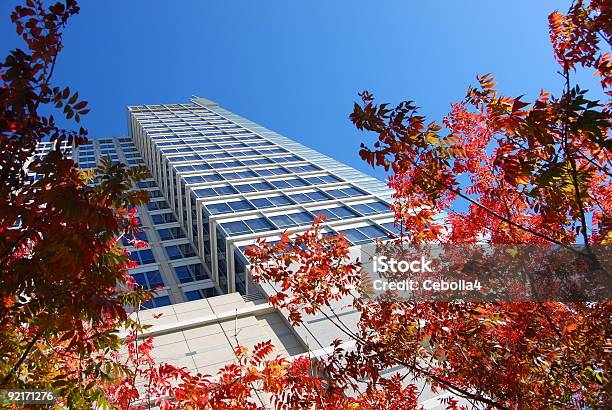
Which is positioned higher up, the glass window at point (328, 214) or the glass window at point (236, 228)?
the glass window at point (328, 214)

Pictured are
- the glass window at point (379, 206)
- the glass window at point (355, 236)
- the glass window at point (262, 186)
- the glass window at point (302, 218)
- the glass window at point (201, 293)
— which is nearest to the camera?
the glass window at point (355, 236)

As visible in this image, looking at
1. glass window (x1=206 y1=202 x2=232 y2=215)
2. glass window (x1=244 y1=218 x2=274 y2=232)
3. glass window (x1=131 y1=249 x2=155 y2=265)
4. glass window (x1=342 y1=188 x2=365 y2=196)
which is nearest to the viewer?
glass window (x1=244 y1=218 x2=274 y2=232)

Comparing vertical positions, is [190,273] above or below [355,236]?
below

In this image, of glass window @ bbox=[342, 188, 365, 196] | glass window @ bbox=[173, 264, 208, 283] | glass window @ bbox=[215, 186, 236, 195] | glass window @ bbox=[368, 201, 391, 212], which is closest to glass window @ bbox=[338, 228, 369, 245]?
glass window @ bbox=[368, 201, 391, 212]

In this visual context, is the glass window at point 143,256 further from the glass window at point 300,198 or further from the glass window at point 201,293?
the glass window at point 300,198

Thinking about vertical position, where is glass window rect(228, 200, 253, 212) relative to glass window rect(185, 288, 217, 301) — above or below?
above

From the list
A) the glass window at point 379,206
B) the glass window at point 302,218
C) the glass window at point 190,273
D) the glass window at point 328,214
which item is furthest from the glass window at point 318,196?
the glass window at point 190,273

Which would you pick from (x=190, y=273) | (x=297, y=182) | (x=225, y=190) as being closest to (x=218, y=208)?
(x=225, y=190)

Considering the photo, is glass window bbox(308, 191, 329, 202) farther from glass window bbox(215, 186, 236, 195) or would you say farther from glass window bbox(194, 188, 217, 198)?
glass window bbox(194, 188, 217, 198)

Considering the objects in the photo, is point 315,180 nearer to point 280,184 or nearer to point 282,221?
point 280,184

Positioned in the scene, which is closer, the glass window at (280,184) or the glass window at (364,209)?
the glass window at (364,209)

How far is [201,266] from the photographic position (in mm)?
34938

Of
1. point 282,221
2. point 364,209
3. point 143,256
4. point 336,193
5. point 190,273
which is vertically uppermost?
point 336,193

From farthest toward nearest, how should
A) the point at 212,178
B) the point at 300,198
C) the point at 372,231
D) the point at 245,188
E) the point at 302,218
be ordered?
1. the point at 212,178
2. the point at 245,188
3. the point at 300,198
4. the point at 302,218
5. the point at 372,231
